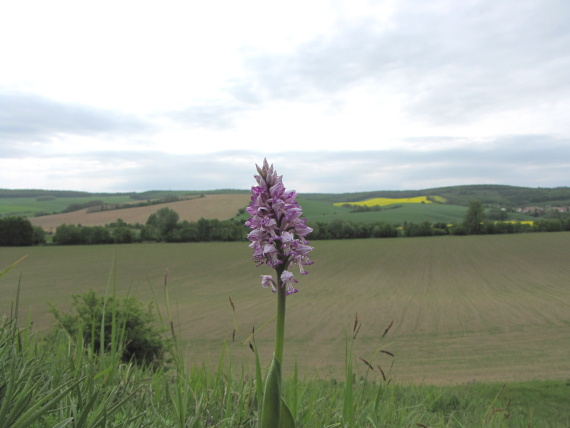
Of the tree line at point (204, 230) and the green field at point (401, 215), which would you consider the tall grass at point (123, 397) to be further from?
the green field at point (401, 215)

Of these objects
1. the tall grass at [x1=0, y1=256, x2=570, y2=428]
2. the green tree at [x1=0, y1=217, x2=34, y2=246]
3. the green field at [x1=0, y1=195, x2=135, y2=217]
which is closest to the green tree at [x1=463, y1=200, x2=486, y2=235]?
the green tree at [x1=0, y1=217, x2=34, y2=246]

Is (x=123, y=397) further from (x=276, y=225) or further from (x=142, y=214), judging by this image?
(x=142, y=214)

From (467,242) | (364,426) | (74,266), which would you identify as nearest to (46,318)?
(74,266)

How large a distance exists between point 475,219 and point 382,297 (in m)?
66.1

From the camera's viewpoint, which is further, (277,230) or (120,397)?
(120,397)

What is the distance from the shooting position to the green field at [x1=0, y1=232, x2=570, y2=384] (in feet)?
94.1

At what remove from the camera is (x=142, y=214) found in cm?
10881

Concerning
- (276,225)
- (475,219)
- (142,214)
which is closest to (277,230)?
(276,225)

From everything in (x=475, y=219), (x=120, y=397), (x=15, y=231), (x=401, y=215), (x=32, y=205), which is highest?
(x=120, y=397)

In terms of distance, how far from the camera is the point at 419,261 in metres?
71.9

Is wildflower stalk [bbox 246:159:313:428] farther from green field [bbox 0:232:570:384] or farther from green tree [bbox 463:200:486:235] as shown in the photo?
green tree [bbox 463:200:486:235]

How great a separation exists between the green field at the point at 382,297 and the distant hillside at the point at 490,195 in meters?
72.2

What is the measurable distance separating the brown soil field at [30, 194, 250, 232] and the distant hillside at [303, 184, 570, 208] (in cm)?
5945

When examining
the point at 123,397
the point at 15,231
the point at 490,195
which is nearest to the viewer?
the point at 123,397
